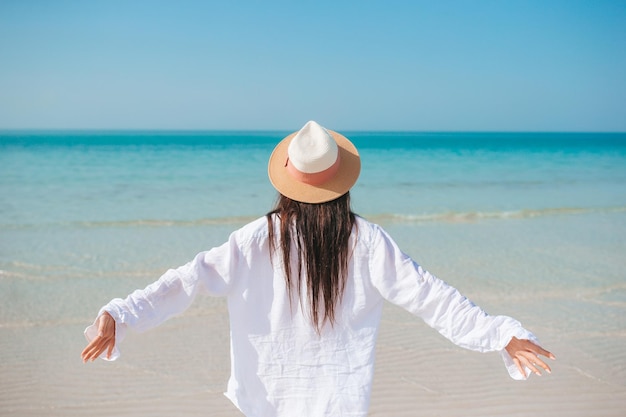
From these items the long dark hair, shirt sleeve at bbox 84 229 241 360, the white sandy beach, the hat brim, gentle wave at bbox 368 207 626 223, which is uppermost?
the hat brim

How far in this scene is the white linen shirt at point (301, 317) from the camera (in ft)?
6.27

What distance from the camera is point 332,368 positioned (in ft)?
6.67

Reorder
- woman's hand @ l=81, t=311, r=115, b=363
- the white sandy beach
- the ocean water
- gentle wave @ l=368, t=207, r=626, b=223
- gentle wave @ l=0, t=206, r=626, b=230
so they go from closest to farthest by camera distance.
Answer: woman's hand @ l=81, t=311, r=115, b=363, the white sandy beach, the ocean water, gentle wave @ l=0, t=206, r=626, b=230, gentle wave @ l=368, t=207, r=626, b=223

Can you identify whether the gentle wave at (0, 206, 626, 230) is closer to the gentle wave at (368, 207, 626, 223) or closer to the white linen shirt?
the gentle wave at (368, 207, 626, 223)

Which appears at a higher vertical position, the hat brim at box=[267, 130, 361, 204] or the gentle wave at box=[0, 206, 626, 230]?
the hat brim at box=[267, 130, 361, 204]

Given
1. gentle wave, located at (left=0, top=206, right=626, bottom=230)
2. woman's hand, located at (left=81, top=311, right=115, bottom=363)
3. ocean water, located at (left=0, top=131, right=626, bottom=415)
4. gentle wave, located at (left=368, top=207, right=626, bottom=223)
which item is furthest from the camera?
gentle wave, located at (left=368, top=207, right=626, bottom=223)

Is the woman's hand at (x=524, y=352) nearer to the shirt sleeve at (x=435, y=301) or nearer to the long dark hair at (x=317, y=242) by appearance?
the shirt sleeve at (x=435, y=301)

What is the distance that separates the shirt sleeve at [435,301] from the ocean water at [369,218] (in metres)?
2.50

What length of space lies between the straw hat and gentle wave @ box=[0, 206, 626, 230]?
7854 mm

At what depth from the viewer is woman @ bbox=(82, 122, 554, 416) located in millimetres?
1895

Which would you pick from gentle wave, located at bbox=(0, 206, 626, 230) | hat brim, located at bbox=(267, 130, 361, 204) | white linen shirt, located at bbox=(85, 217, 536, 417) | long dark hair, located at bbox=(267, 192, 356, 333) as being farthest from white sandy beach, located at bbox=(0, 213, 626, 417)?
gentle wave, located at bbox=(0, 206, 626, 230)

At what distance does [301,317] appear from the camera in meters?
1.99

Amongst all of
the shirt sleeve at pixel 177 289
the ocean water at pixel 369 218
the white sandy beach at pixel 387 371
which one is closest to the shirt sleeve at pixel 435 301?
the shirt sleeve at pixel 177 289

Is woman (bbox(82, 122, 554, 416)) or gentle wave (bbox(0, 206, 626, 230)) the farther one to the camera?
gentle wave (bbox(0, 206, 626, 230))
